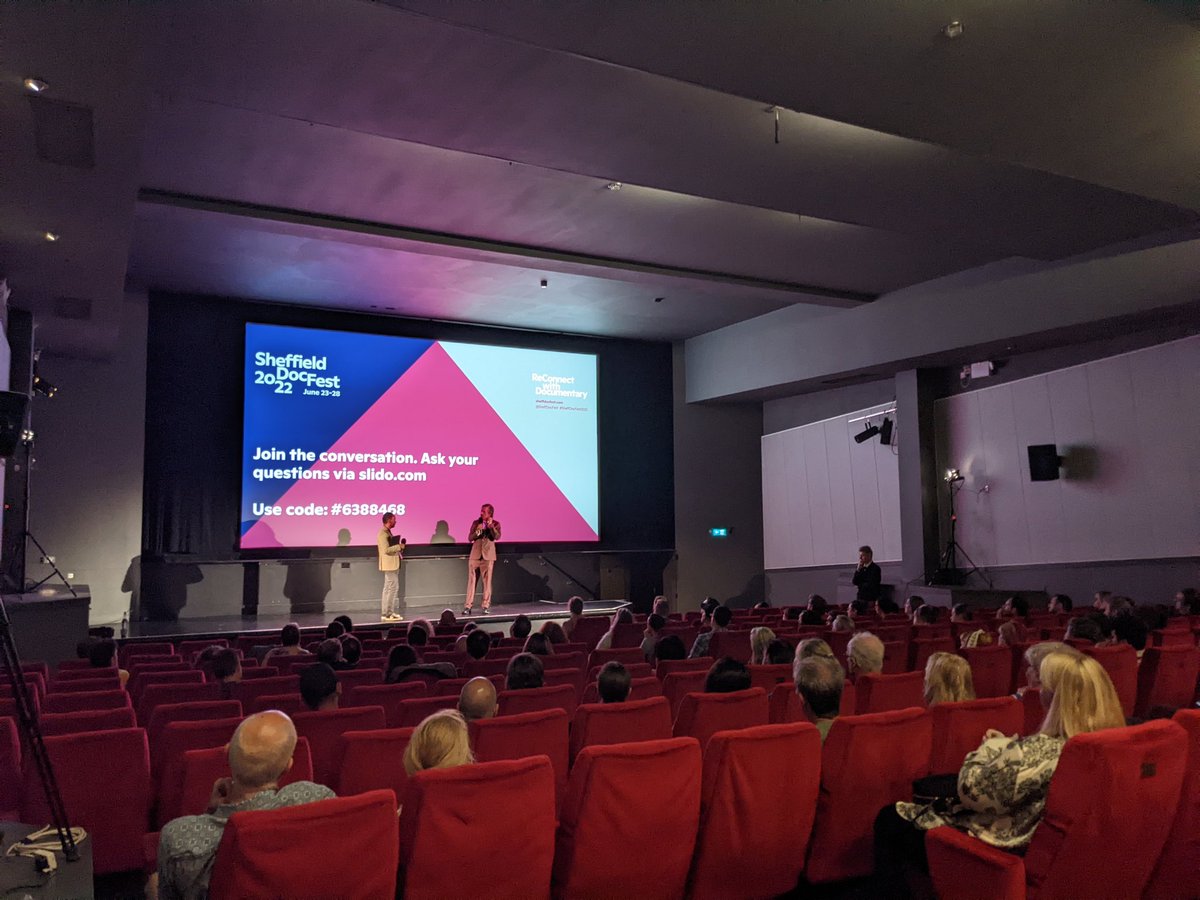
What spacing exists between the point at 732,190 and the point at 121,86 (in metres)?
4.88

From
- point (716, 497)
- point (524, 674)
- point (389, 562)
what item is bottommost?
point (524, 674)

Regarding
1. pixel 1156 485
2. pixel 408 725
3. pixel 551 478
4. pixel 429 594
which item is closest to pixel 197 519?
pixel 429 594

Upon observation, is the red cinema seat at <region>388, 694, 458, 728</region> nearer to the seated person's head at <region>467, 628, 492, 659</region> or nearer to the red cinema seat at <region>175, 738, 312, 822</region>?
the red cinema seat at <region>175, 738, 312, 822</region>

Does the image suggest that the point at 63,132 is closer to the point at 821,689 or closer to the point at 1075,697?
the point at 821,689

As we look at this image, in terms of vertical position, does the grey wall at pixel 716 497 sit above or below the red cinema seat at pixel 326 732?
above

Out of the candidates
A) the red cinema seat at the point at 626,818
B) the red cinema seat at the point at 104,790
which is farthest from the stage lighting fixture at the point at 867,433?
the red cinema seat at the point at 104,790

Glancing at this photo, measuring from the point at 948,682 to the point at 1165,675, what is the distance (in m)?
2.25

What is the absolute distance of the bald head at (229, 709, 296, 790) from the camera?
91.8 inches

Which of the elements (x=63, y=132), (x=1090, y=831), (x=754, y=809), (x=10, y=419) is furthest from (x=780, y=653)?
(x=63, y=132)

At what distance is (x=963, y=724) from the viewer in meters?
3.31

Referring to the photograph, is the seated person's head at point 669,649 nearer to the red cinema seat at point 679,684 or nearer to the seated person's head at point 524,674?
the red cinema seat at point 679,684

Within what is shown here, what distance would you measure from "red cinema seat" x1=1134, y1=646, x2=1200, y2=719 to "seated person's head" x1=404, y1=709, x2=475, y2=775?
4.16 meters

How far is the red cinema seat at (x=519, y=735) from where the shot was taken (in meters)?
3.29

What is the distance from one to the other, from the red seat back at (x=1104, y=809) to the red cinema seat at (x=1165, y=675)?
109 inches
